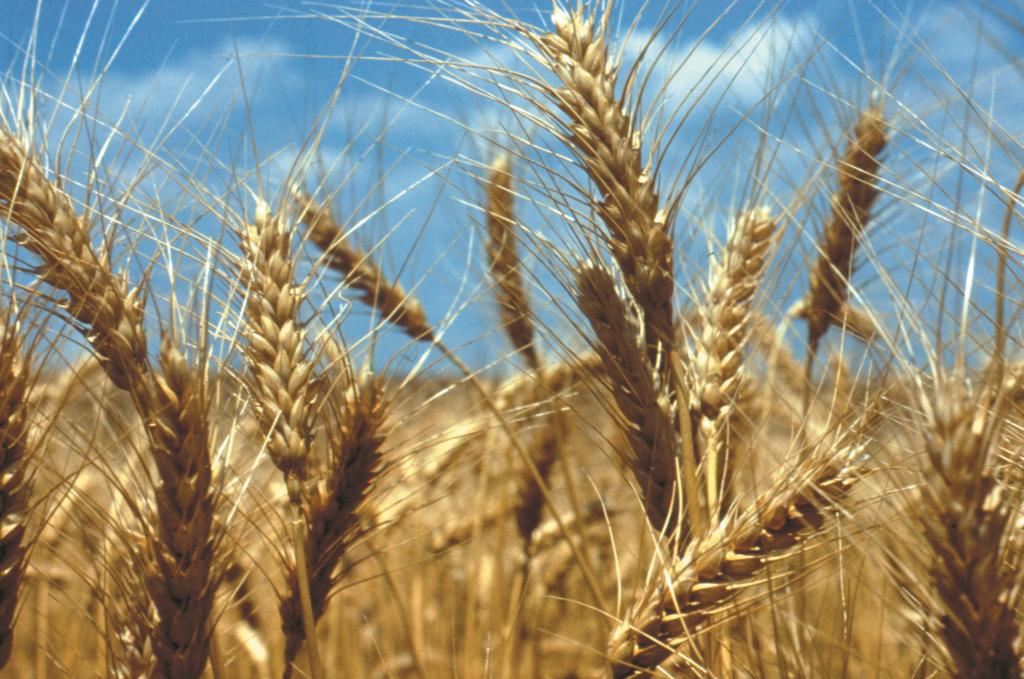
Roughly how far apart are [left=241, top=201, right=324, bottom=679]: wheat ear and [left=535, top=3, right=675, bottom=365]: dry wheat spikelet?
50 cm

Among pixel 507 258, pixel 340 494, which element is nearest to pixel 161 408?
pixel 340 494

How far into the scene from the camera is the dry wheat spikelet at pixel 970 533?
0.96 m

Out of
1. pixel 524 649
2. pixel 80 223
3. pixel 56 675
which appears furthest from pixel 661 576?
pixel 56 675

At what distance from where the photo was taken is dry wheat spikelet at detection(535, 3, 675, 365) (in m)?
1.57

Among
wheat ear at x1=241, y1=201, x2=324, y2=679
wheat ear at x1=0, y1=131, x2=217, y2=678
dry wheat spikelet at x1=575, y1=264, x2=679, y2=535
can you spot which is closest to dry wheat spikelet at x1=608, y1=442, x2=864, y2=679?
dry wheat spikelet at x1=575, y1=264, x2=679, y2=535

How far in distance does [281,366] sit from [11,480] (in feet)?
1.32

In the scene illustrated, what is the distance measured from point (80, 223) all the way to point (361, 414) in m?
0.52

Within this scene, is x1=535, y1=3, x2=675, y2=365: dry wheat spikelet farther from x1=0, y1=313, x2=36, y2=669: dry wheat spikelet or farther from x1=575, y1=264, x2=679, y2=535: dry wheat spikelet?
x1=0, y1=313, x2=36, y2=669: dry wheat spikelet

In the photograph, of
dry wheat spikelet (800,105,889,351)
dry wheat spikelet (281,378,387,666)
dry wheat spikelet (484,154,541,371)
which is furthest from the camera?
dry wheat spikelet (484,154,541,371)

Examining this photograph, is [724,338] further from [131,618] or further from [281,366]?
[131,618]

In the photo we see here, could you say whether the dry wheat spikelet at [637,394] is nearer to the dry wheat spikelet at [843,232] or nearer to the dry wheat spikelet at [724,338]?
the dry wheat spikelet at [724,338]

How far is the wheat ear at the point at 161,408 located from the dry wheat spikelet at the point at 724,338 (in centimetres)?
77

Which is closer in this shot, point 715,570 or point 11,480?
point 715,570

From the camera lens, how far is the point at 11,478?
4.67ft
